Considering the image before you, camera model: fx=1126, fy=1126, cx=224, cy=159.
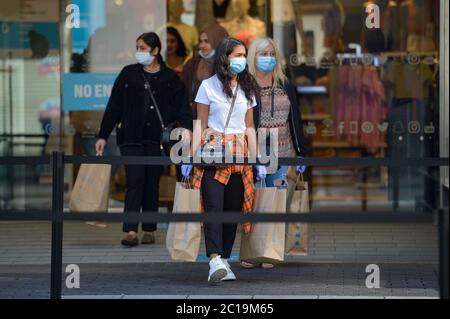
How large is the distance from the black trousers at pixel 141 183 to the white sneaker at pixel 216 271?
1.92m

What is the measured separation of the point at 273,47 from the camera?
29.8 feet

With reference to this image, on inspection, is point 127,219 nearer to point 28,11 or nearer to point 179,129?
point 179,129

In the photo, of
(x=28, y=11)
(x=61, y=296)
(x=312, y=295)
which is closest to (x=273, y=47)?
(x=312, y=295)

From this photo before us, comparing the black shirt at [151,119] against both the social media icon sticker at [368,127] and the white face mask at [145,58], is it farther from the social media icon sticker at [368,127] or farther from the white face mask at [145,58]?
the social media icon sticker at [368,127]

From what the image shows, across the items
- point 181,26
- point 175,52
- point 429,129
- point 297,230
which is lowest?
point 297,230

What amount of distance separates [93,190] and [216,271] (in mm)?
2255

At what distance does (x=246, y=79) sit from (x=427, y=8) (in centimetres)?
434

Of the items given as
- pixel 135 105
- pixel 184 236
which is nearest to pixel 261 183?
pixel 184 236

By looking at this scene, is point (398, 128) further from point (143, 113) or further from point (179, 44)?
point (143, 113)

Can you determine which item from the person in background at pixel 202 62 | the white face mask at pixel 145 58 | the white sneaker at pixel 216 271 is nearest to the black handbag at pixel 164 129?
the white face mask at pixel 145 58

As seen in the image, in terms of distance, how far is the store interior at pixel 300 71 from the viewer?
12.1 meters

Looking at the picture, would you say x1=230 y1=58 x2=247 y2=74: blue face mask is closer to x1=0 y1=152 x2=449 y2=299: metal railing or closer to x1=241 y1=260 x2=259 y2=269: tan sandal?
x1=0 y1=152 x2=449 y2=299: metal railing

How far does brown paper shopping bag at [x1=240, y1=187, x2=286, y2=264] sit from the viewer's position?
8.66 metres

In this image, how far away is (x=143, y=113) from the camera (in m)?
10.1
